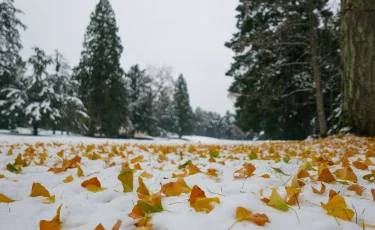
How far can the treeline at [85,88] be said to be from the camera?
57.8 feet

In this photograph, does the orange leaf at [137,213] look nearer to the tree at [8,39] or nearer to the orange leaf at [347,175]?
the orange leaf at [347,175]

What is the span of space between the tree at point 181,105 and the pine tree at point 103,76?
19.9 metres

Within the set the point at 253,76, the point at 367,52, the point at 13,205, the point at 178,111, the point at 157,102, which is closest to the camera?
the point at 13,205

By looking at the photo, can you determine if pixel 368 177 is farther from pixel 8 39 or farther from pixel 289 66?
pixel 8 39

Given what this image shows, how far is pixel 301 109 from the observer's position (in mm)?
14812

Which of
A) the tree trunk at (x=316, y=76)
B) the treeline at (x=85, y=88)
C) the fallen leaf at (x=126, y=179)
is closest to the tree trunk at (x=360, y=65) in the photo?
the tree trunk at (x=316, y=76)

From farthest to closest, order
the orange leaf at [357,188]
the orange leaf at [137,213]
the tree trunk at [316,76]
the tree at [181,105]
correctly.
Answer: the tree at [181,105], the tree trunk at [316,76], the orange leaf at [357,188], the orange leaf at [137,213]

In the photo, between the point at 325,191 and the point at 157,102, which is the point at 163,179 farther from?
the point at 157,102

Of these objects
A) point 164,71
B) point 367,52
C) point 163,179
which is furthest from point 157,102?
point 163,179

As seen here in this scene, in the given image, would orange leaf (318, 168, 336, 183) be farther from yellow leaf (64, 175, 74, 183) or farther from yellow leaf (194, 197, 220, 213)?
yellow leaf (64, 175, 74, 183)

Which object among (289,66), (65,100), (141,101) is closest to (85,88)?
(65,100)

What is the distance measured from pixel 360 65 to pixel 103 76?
74.4 ft

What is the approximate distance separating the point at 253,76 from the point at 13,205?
45.8 feet

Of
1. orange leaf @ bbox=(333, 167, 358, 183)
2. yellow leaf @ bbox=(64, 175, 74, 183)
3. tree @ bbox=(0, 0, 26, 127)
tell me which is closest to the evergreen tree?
tree @ bbox=(0, 0, 26, 127)
